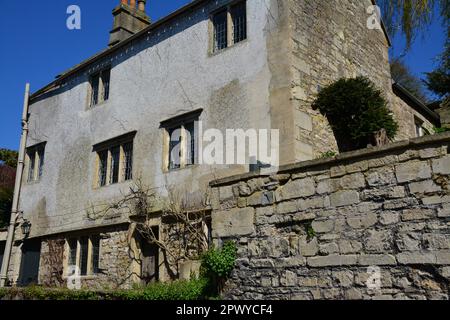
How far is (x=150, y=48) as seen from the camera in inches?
530

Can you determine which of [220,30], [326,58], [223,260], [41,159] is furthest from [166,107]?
[41,159]

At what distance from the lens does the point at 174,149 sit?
1205 centimetres

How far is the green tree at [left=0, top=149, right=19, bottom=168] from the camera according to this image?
27.2 m

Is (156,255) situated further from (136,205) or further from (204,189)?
(204,189)

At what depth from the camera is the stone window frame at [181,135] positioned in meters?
11.5

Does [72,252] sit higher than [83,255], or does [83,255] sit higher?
[72,252]

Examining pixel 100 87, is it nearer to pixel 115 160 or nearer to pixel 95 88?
pixel 95 88

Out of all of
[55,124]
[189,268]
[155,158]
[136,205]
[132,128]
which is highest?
[55,124]

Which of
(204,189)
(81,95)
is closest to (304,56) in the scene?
(204,189)

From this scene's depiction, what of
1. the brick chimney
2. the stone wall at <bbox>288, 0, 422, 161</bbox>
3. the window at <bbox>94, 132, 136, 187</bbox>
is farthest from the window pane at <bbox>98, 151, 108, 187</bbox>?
the stone wall at <bbox>288, 0, 422, 161</bbox>

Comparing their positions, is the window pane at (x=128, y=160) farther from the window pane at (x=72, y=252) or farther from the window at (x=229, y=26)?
the window at (x=229, y=26)

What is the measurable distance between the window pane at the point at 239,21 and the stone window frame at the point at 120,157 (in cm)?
403

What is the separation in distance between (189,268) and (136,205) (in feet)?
11.7

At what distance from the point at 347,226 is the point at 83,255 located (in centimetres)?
986
